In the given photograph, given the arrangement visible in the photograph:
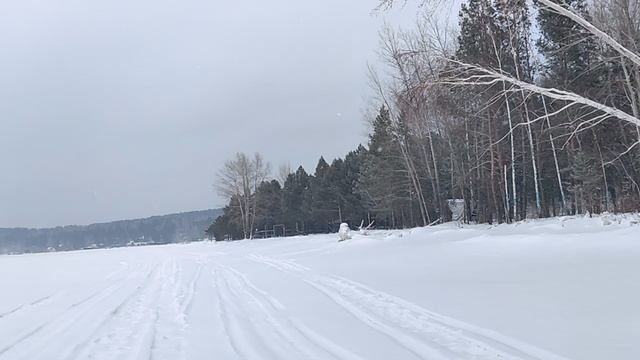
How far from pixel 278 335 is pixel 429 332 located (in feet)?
6.42

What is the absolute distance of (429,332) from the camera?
23.7 ft

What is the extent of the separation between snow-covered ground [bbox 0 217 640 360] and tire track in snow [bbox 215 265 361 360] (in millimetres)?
22

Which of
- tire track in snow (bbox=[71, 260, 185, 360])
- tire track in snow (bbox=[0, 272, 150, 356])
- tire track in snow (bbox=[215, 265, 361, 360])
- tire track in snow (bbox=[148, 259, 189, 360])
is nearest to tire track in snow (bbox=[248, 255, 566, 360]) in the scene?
tire track in snow (bbox=[215, 265, 361, 360])

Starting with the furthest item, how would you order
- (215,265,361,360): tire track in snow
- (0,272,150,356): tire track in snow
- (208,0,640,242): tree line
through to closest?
(208,0,640,242): tree line → (0,272,150,356): tire track in snow → (215,265,361,360): tire track in snow

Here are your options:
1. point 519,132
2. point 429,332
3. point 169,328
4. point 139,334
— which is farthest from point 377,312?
point 519,132

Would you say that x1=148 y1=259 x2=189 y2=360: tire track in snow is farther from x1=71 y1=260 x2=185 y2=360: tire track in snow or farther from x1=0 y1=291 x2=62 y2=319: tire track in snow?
x1=0 y1=291 x2=62 y2=319: tire track in snow

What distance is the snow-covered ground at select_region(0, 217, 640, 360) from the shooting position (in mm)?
6535

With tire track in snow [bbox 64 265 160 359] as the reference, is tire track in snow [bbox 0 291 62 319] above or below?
above

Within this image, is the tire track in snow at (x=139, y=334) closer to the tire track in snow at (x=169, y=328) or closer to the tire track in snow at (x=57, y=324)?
the tire track in snow at (x=169, y=328)

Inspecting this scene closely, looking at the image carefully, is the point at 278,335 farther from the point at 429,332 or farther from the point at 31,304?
the point at 31,304

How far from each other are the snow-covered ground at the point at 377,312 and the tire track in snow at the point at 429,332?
2 centimetres

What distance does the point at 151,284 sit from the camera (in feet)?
56.8

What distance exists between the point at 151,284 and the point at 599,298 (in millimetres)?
12657

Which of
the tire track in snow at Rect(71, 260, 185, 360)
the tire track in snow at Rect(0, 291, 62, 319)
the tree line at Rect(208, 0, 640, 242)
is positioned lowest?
the tire track in snow at Rect(71, 260, 185, 360)
